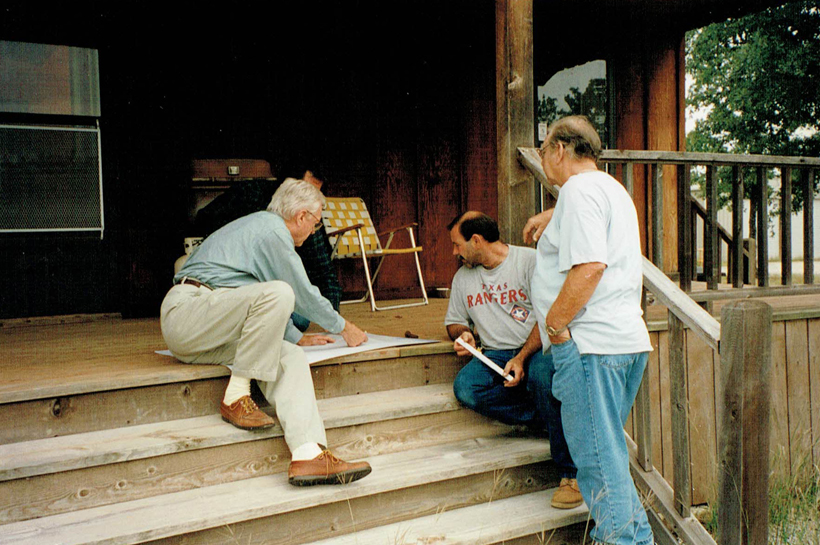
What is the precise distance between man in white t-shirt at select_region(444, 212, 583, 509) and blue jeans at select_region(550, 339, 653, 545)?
436 millimetres

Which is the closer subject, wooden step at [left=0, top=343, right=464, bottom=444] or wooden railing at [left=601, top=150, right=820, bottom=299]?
wooden step at [left=0, top=343, right=464, bottom=444]

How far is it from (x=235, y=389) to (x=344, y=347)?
584mm

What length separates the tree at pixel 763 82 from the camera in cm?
1219

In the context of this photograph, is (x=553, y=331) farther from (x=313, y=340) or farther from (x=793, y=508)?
(x=793, y=508)

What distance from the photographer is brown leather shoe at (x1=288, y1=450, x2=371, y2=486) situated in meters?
2.39

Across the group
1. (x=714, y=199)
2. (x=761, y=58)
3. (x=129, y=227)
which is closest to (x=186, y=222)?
(x=129, y=227)

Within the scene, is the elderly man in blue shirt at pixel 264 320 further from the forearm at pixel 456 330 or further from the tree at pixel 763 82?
the tree at pixel 763 82

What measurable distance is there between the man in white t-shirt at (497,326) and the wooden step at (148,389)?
238mm

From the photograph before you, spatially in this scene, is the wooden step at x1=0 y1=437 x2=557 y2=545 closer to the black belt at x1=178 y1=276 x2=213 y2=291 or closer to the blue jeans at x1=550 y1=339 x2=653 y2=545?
the blue jeans at x1=550 y1=339 x2=653 y2=545

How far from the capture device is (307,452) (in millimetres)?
2445

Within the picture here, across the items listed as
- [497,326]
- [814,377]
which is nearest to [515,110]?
[497,326]

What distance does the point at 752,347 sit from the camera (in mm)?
2176

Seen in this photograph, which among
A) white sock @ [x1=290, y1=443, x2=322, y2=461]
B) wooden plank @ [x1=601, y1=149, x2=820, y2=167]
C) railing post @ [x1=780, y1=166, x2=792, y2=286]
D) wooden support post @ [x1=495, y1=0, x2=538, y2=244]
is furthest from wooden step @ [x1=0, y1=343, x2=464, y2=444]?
railing post @ [x1=780, y1=166, x2=792, y2=286]

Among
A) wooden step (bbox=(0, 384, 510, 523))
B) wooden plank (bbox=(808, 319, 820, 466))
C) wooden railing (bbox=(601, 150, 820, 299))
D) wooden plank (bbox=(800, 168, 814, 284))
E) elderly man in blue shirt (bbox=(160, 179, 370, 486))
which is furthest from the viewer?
wooden plank (bbox=(800, 168, 814, 284))
